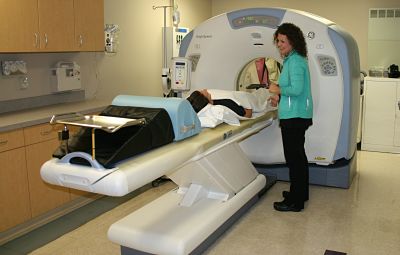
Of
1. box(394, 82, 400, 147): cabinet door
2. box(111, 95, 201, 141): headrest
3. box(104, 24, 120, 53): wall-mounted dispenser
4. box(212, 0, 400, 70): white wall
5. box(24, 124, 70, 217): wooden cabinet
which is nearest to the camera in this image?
box(111, 95, 201, 141): headrest

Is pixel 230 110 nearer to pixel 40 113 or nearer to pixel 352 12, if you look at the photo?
pixel 40 113

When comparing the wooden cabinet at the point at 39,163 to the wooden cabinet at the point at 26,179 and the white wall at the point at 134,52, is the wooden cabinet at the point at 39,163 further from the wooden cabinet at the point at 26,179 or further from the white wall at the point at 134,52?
the white wall at the point at 134,52

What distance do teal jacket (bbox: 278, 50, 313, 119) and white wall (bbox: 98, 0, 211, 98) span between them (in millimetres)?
2136

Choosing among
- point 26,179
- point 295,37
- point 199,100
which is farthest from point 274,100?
point 26,179

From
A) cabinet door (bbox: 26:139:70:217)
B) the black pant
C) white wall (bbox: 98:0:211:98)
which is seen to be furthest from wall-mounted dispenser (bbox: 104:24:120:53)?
the black pant

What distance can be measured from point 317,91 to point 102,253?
2236 mm

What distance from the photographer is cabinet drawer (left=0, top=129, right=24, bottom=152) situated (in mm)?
2896

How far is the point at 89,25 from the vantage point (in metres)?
3.88

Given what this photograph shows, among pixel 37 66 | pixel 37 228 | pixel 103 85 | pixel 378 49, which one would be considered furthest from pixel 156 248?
pixel 378 49

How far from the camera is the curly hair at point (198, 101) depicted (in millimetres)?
3053

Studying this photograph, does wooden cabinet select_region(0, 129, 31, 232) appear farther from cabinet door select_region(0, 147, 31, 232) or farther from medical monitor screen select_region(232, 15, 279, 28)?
medical monitor screen select_region(232, 15, 279, 28)

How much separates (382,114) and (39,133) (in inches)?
153

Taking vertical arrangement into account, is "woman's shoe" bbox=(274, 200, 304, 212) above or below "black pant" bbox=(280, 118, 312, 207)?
below

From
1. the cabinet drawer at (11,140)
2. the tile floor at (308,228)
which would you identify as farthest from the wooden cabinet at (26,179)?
the tile floor at (308,228)
